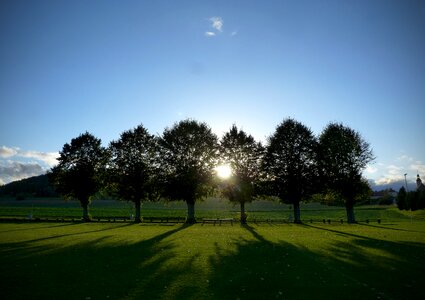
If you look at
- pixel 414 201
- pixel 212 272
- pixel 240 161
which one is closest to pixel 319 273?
pixel 212 272

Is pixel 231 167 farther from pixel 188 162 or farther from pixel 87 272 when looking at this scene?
pixel 87 272

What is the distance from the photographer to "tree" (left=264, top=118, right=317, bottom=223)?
58156mm

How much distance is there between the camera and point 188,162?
60.2 metres

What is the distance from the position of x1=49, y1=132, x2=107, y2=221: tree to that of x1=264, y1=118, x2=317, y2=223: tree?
3648 cm

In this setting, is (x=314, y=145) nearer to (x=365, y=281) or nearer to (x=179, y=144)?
(x=179, y=144)

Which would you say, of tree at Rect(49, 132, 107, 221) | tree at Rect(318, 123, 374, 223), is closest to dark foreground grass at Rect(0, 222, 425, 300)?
tree at Rect(318, 123, 374, 223)

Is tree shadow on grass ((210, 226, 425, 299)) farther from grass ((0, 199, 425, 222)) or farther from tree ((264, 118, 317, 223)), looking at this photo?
grass ((0, 199, 425, 222))

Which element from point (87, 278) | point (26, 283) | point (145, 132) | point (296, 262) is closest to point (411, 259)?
point (296, 262)

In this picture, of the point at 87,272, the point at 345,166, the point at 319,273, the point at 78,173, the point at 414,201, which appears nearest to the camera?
the point at 319,273

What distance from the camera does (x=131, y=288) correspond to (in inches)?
502

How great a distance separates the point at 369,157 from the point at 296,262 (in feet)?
153

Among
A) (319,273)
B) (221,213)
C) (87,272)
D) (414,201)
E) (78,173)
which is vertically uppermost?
(78,173)

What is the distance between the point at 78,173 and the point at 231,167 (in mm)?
32384

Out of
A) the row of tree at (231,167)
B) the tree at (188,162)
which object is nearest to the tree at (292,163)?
the row of tree at (231,167)
